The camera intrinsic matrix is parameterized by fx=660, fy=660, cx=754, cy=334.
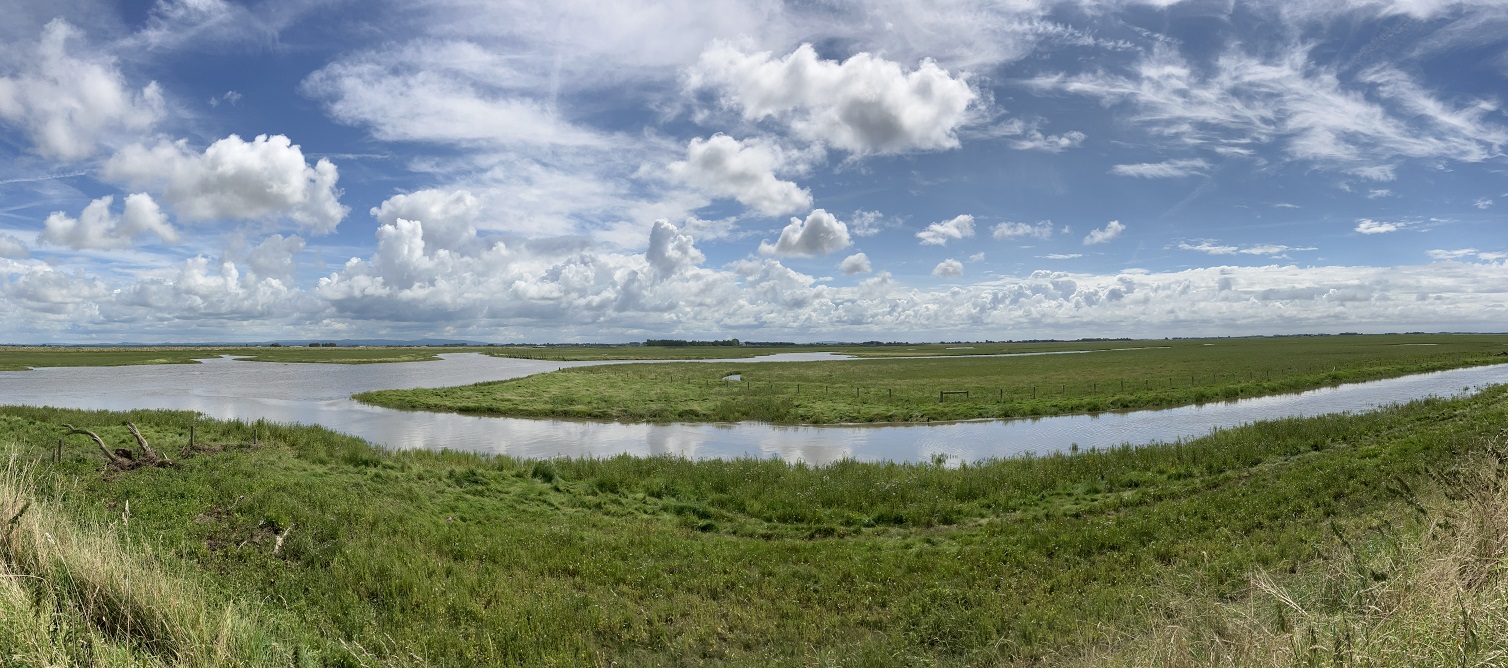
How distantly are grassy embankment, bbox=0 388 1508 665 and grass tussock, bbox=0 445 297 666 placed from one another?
0.05 metres

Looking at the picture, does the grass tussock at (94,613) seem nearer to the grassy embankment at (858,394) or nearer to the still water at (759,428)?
the still water at (759,428)

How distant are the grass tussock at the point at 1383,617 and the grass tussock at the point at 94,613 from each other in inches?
360

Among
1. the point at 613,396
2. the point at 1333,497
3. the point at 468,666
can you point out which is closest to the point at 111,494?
the point at 468,666

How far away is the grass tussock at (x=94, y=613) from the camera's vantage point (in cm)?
611

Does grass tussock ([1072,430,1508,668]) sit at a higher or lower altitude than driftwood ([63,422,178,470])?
higher

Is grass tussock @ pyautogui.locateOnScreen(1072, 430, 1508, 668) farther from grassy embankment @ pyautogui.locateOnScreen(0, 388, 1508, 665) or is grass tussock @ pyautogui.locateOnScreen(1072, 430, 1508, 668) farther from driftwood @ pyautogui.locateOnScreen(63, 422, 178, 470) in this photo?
driftwood @ pyautogui.locateOnScreen(63, 422, 178, 470)

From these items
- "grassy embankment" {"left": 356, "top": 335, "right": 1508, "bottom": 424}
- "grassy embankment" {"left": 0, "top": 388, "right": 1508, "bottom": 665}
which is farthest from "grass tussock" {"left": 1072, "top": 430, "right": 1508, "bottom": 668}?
"grassy embankment" {"left": 356, "top": 335, "right": 1508, "bottom": 424}

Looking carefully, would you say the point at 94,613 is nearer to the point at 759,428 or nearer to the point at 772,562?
the point at 772,562

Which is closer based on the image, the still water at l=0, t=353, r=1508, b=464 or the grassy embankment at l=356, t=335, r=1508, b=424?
the still water at l=0, t=353, r=1508, b=464

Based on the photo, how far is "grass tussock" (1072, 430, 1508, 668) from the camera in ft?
16.1

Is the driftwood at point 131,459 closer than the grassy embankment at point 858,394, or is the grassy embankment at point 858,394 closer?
the driftwood at point 131,459

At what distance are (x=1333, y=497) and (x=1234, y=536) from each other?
13.4 ft

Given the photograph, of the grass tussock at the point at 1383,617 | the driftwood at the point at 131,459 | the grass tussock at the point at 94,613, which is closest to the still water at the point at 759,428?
the driftwood at the point at 131,459

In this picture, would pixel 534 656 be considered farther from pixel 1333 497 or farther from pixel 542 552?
pixel 1333 497
